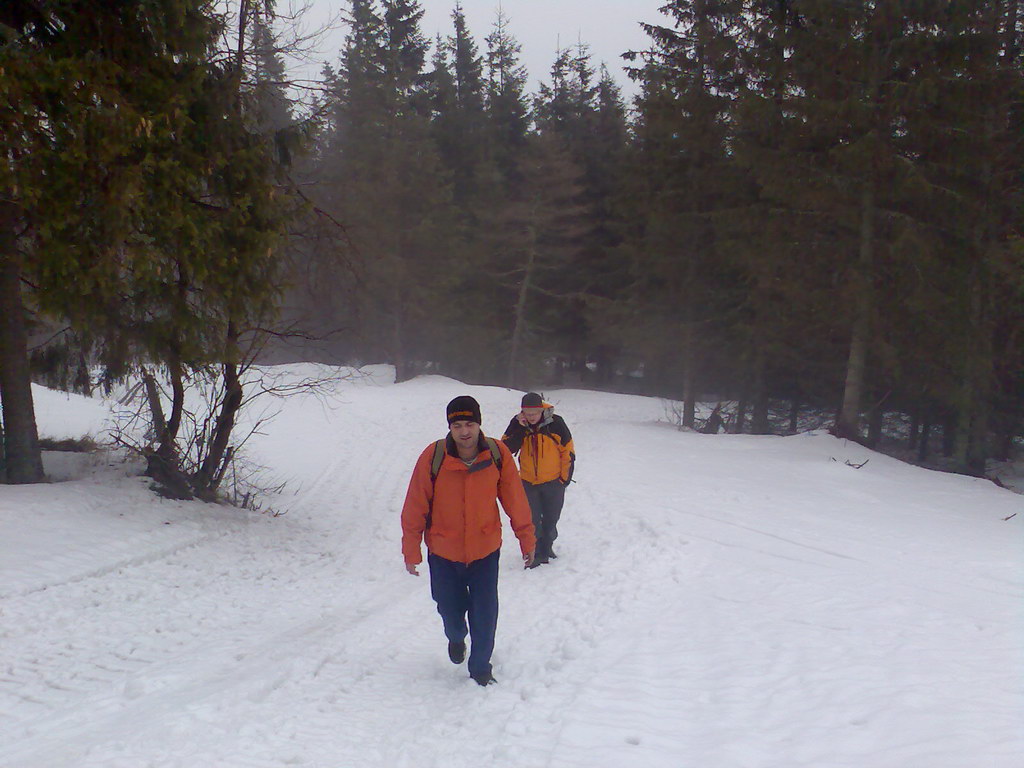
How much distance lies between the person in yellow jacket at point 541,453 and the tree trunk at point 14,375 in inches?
230

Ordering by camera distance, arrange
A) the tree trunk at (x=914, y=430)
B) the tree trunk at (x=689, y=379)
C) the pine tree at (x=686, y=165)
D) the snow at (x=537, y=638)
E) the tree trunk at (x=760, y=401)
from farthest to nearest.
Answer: the tree trunk at (x=689, y=379) < the tree trunk at (x=914, y=430) < the tree trunk at (x=760, y=401) < the pine tree at (x=686, y=165) < the snow at (x=537, y=638)

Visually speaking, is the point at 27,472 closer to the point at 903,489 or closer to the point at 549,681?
the point at 549,681

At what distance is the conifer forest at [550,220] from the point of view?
322 inches

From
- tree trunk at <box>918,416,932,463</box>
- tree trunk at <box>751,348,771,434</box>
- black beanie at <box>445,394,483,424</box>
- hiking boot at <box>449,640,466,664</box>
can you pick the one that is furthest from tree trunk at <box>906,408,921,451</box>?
black beanie at <box>445,394,483,424</box>

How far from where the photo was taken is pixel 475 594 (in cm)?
525

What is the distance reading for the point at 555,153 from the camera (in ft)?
99.0

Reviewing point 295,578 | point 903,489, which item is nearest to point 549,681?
point 295,578

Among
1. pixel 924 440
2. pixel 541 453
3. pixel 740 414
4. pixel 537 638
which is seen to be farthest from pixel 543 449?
pixel 924 440

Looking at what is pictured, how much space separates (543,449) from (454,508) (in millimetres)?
3345

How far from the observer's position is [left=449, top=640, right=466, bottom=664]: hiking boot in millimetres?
5465

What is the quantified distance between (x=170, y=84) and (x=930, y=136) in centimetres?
1412

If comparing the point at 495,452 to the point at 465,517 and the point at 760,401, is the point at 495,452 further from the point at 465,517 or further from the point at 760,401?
the point at 760,401

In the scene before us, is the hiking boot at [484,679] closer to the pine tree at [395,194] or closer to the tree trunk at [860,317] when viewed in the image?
the tree trunk at [860,317]

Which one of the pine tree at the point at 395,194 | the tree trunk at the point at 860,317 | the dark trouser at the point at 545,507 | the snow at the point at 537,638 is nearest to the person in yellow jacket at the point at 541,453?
the dark trouser at the point at 545,507
